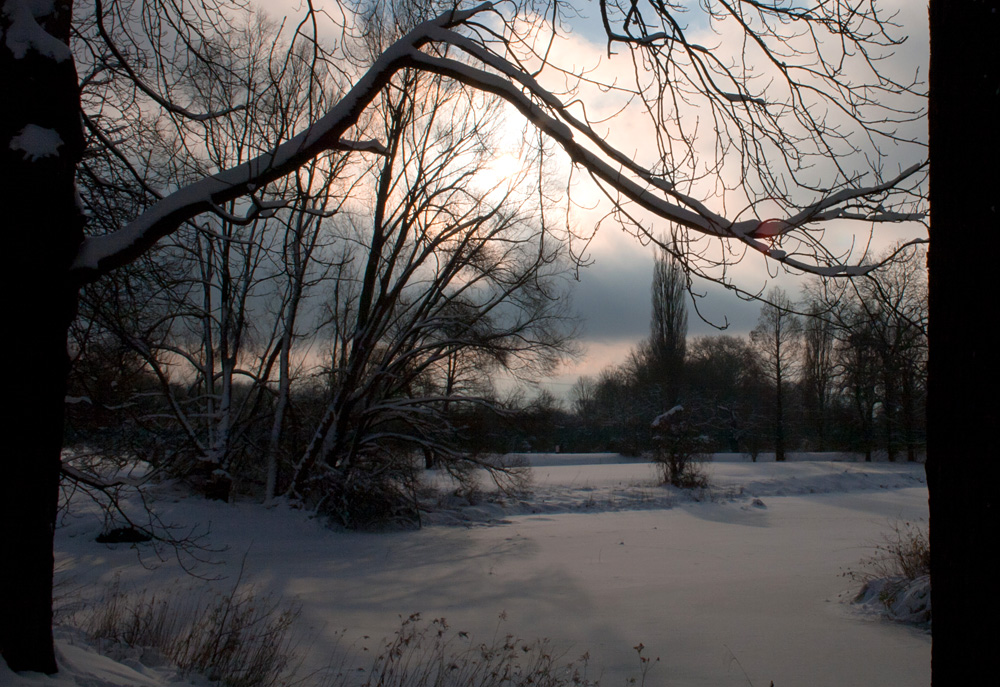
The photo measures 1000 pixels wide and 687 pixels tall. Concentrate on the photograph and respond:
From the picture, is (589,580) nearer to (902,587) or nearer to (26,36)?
(902,587)

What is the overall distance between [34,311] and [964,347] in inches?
158

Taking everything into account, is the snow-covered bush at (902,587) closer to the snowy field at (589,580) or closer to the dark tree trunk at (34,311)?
the snowy field at (589,580)

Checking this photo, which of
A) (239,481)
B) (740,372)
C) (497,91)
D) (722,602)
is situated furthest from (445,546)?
(740,372)

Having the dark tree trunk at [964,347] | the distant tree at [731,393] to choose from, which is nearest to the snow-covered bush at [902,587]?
the dark tree trunk at [964,347]

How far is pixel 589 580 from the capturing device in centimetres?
1027

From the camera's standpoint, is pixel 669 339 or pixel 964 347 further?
pixel 669 339

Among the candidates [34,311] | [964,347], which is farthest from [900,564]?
[34,311]

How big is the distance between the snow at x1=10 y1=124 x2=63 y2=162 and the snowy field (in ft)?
7.98

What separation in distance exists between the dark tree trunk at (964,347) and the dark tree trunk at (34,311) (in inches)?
151

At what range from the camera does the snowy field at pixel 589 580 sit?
6.18 metres

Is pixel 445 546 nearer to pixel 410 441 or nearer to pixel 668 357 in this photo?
pixel 410 441

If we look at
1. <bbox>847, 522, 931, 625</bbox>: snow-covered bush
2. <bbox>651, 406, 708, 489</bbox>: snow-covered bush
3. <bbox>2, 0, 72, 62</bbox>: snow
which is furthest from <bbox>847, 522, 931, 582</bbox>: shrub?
<bbox>651, 406, 708, 489</bbox>: snow-covered bush

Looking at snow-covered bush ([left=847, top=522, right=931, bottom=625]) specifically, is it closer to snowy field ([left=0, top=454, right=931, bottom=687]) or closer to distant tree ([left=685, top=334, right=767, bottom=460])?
snowy field ([left=0, top=454, right=931, bottom=687])

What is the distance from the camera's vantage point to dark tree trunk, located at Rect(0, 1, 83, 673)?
3039 mm
